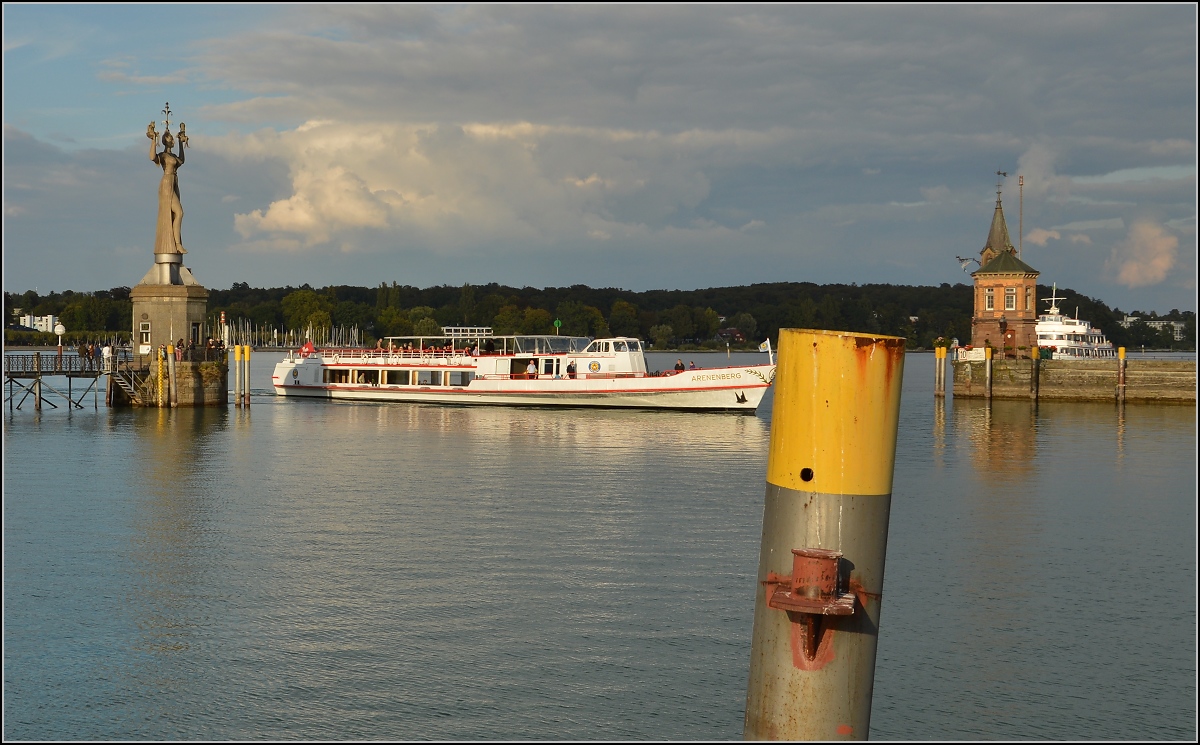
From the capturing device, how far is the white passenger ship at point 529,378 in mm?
58562

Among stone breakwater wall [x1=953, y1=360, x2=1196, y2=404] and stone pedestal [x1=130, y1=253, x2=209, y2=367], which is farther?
stone breakwater wall [x1=953, y1=360, x2=1196, y2=404]

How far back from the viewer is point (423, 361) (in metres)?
68.8

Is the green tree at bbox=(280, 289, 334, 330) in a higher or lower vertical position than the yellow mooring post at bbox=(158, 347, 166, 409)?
higher

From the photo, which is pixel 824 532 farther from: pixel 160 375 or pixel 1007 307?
pixel 1007 307

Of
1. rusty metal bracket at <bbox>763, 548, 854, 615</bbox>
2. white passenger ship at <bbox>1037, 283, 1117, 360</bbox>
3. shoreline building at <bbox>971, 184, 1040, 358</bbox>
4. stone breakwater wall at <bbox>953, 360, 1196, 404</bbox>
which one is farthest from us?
white passenger ship at <bbox>1037, 283, 1117, 360</bbox>

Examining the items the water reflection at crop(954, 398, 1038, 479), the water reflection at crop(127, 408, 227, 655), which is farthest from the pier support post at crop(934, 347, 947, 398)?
the water reflection at crop(127, 408, 227, 655)

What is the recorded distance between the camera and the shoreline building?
74.0m

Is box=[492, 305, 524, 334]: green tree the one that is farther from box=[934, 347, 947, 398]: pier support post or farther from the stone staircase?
the stone staircase

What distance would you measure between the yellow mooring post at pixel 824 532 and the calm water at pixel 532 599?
7025 mm

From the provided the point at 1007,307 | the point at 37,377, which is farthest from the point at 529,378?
the point at 1007,307

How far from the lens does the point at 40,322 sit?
185000 millimetres

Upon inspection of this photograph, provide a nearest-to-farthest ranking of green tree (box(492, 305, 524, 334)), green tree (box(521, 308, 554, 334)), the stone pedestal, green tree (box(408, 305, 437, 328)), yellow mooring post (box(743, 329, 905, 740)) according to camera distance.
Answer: yellow mooring post (box(743, 329, 905, 740))
the stone pedestal
green tree (box(492, 305, 524, 334))
green tree (box(521, 308, 554, 334))
green tree (box(408, 305, 437, 328))

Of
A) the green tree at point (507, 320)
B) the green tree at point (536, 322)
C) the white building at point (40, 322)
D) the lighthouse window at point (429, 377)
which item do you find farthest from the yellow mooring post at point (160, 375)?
the green tree at point (536, 322)

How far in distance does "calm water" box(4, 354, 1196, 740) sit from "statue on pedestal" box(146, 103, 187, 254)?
58.8 ft
